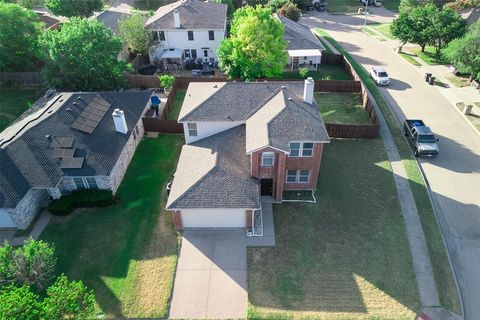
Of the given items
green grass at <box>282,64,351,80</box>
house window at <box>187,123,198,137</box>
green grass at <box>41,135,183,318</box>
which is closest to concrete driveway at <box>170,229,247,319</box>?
green grass at <box>41,135,183,318</box>

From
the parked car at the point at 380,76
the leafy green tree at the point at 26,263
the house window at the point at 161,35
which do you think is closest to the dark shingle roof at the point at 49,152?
the leafy green tree at the point at 26,263

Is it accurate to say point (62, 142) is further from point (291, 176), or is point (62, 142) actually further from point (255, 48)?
point (255, 48)

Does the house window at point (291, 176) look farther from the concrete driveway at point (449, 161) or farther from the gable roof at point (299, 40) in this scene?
the gable roof at point (299, 40)

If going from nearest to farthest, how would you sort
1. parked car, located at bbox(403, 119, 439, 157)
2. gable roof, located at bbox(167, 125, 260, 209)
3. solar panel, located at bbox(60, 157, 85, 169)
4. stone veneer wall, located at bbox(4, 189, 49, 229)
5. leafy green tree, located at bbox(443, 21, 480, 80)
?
1. gable roof, located at bbox(167, 125, 260, 209)
2. stone veneer wall, located at bbox(4, 189, 49, 229)
3. solar panel, located at bbox(60, 157, 85, 169)
4. parked car, located at bbox(403, 119, 439, 157)
5. leafy green tree, located at bbox(443, 21, 480, 80)

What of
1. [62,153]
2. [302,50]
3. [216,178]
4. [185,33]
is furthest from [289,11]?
[62,153]

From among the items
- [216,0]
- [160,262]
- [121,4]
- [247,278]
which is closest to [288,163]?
[247,278]

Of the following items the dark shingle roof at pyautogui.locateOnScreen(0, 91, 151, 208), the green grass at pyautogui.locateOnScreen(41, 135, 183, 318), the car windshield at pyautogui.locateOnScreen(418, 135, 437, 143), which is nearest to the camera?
the green grass at pyautogui.locateOnScreen(41, 135, 183, 318)

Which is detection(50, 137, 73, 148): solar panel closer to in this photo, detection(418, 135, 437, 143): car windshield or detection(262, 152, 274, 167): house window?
detection(262, 152, 274, 167): house window
